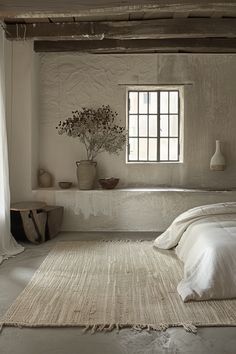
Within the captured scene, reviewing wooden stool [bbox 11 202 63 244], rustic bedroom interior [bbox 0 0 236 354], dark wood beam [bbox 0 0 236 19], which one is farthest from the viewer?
wooden stool [bbox 11 202 63 244]

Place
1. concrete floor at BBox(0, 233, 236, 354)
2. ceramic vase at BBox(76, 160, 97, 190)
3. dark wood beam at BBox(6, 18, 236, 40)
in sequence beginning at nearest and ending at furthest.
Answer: concrete floor at BBox(0, 233, 236, 354), dark wood beam at BBox(6, 18, 236, 40), ceramic vase at BBox(76, 160, 97, 190)

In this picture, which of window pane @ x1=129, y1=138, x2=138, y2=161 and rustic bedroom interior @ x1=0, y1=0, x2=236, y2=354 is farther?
window pane @ x1=129, y1=138, x2=138, y2=161

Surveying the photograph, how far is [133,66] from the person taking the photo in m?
6.92

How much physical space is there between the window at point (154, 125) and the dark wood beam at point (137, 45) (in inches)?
29.7

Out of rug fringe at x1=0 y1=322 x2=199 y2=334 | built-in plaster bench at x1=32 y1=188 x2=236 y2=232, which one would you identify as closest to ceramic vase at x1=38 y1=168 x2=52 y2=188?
built-in plaster bench at x1=32 y1=188 x2=236 y2=232

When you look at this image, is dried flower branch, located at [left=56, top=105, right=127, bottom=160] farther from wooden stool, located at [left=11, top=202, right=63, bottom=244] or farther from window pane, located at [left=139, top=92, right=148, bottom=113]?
wooden stool, located at [left=11, top=202, right=63, bottom=244]

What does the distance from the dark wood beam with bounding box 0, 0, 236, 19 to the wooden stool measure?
2.41 meters

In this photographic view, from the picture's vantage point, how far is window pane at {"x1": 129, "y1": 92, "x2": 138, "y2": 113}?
713 centimetres

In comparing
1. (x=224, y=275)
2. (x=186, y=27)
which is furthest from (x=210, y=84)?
(x=224, y=275)

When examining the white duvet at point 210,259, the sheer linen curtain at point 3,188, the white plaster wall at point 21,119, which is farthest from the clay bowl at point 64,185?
the white duvet at point 210,259

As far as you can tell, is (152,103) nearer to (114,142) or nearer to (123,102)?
(123,102)

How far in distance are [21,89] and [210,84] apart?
2.74m

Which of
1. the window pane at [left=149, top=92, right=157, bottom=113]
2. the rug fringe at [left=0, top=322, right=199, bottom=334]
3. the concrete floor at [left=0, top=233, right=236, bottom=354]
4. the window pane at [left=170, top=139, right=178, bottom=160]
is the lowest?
the concrete floor at [left=0, top=233, right=236, bottom=354]

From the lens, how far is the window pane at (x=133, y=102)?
713cm
